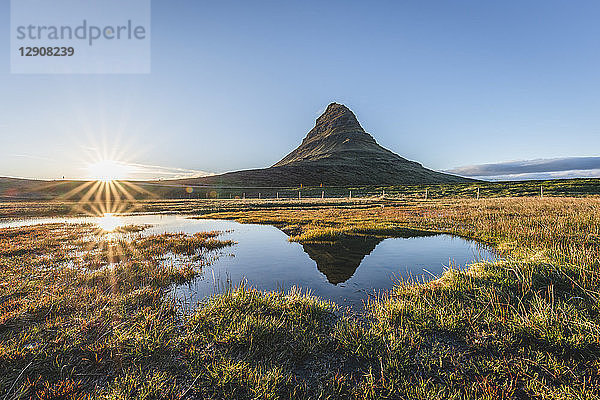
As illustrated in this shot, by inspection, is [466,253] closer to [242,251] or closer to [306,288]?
[306,288]

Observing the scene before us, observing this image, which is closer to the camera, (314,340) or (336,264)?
(314,340)

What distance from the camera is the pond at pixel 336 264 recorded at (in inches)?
382

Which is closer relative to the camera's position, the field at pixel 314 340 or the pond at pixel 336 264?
the field at pixel 314 340

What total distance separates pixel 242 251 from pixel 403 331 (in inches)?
443

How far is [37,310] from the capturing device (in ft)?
24.6

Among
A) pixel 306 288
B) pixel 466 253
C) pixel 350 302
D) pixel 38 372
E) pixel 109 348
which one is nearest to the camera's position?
pixel 38 372

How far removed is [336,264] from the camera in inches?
508

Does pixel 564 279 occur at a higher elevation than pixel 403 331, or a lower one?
higher

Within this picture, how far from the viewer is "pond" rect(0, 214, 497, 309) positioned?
970 centimetres

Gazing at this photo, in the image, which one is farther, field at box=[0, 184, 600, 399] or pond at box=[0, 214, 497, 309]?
pond at box=[0, 214, 497, 309]

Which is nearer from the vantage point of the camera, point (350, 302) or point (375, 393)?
point (375, 393)

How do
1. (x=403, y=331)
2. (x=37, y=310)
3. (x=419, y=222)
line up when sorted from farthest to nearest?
(x=419, y=222) < (x=37, y=310) < (x=403, y=331)

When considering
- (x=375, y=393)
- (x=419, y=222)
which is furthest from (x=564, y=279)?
(x=419, y=222)

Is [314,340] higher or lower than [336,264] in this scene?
higher
